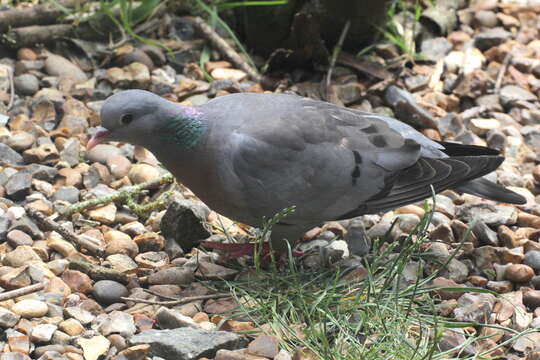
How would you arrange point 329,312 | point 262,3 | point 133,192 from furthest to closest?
point 262,3 < point 133,192 < point 329,312

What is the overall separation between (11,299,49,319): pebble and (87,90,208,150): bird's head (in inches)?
30.3

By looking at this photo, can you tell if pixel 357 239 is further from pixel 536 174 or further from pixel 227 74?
pixel 227 74

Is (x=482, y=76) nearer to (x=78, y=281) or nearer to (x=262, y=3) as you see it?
(x=262, y=3)

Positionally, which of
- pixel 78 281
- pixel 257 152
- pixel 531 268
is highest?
pixel 257 152

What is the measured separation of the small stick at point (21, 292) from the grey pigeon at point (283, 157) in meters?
0.76

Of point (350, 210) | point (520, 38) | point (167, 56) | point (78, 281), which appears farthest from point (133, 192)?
point (520, 38)

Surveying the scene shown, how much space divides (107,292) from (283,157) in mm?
1043

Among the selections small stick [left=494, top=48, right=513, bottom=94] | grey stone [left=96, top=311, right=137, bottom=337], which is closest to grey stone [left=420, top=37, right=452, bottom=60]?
small stick [left=494, top=48, right=513, bottom=94]

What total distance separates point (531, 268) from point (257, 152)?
5.17 feet

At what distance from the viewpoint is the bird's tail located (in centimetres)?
447

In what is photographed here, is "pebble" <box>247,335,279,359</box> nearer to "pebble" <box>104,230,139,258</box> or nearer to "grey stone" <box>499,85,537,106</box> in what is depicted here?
"pebble" <box>104,230,139,258</box>

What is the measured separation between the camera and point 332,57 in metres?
6.05

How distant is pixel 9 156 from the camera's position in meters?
4.79

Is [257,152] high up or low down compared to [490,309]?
up
